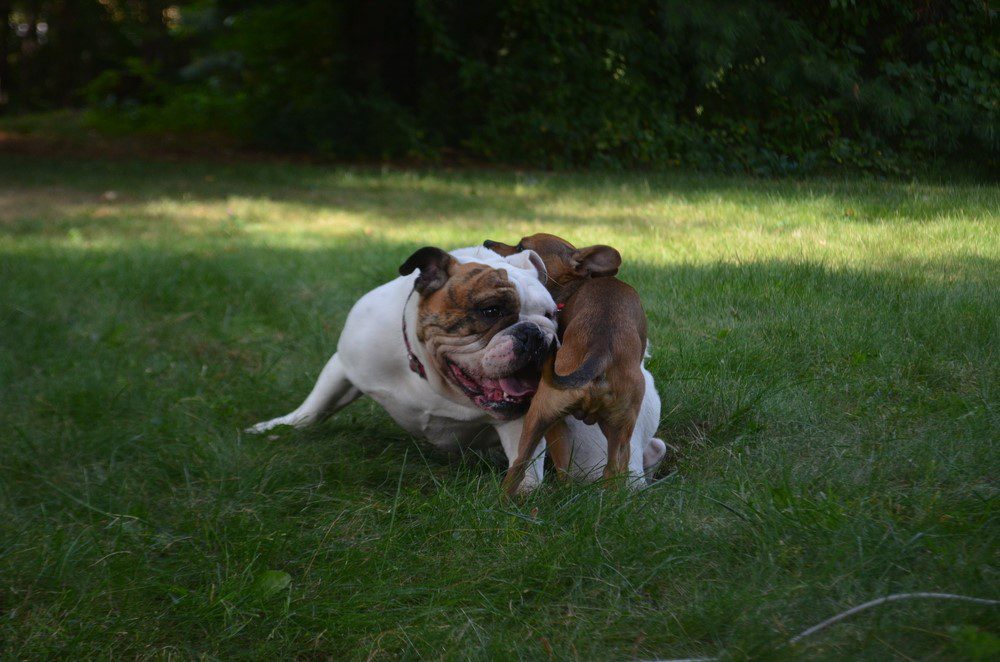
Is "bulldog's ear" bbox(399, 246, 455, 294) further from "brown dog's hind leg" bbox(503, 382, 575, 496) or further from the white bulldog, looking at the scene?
"brown dog's hind leg" bbox(503, 382, 575, 496)

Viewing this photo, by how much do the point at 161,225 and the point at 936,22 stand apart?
735 centimetres


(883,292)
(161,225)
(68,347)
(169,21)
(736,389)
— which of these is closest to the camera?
(736,389)

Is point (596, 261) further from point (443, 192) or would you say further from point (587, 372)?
point (443, 192)

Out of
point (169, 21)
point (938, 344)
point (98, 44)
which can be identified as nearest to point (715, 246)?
point (938, 344)

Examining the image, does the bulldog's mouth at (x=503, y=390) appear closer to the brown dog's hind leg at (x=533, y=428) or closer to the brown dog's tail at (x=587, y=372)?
the brown dog's hind leg at (x=533, y=428)

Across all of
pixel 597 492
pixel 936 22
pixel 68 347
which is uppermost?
pixel 936 22

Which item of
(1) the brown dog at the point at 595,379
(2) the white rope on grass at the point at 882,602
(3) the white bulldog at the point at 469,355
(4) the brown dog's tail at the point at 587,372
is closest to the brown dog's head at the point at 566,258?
(3) the white bulldog at the point at 469,355

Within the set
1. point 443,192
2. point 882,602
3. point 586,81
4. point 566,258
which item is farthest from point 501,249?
point 586,81

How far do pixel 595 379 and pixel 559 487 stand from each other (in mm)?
487

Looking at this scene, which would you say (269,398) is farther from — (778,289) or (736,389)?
(778,289)

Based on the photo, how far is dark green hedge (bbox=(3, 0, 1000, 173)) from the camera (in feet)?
18.0

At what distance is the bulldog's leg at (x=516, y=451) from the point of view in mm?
3607

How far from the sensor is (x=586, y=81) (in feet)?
40.7

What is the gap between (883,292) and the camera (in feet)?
16.7
